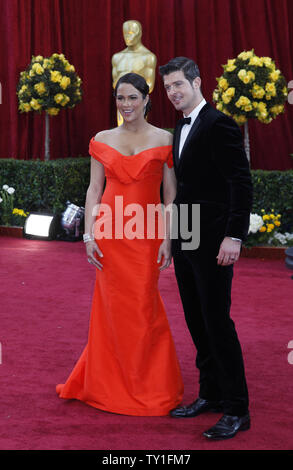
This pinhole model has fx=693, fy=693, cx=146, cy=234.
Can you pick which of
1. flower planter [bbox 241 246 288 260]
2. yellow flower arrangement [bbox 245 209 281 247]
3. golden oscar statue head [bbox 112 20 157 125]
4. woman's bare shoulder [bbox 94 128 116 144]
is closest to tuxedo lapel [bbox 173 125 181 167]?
woman's bare shoulder [bbox 94 128 116 144]

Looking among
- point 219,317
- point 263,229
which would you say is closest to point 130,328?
point 219,317

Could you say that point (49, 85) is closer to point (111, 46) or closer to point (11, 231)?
point (111, 46)

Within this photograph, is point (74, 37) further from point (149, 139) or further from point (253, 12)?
point (149, 139)

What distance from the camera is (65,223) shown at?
7082 millimetres

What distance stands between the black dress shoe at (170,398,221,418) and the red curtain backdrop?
5.17 m

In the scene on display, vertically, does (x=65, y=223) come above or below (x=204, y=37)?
below

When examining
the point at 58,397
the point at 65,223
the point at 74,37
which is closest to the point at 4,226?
the point at 65,223

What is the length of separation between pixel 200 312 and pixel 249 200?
0.57m

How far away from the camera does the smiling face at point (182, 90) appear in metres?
2.65

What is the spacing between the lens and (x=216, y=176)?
266cm

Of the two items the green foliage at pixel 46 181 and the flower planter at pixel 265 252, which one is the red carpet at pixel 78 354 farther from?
the green foliage at pixel 46 181

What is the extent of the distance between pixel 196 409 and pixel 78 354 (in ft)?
3.34

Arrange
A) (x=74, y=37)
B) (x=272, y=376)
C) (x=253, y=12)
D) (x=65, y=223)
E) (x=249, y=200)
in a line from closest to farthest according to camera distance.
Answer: (x=249, y=200)
(x=272, y=376)
(x=65, y=223)
(x=253, y=12)
(x=74, y=37)

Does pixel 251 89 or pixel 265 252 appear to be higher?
pixel 251 89
